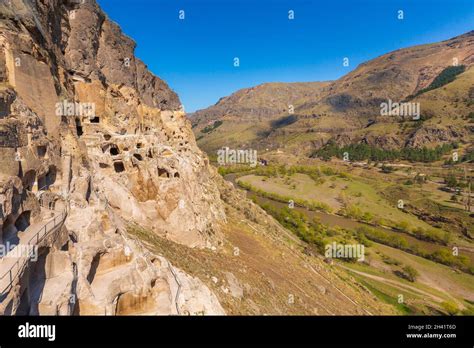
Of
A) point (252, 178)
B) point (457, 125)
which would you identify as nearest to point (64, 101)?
point (252, 178)

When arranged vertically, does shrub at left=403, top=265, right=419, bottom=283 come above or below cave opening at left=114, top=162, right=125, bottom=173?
below

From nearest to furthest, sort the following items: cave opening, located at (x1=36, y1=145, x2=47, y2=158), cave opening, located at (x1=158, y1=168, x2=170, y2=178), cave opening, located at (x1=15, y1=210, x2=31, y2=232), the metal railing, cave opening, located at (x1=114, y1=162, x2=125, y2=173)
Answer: the metal railing, cave opening, located at (x1=15, y1=210, x2=31, y2=232), cave opening, located at (x1=36, y1=145, x2=47, y2=158), cave opening, located at (x1=114, y1=162, x2=125, y2=173), cave opening, located at (x1=158, y1=168, x2=170, y2=178)

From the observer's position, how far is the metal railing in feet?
23.3

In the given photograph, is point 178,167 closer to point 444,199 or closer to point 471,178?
point 444,199

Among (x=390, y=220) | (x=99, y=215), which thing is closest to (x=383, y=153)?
(x=390, y=220)

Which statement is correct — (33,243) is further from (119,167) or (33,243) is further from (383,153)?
(383,153)

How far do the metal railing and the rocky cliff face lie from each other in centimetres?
5

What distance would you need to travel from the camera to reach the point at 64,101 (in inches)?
795

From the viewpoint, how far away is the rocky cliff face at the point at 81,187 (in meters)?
9.31

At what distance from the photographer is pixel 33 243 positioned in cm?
882

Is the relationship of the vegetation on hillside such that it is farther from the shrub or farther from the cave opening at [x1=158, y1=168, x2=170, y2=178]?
the cave opening at [x1=158, y1=168, x2=170, y2=178]

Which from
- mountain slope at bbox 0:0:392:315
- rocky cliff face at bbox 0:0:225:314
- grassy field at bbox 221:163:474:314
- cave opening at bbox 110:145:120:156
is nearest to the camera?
rocky cliff face at bbox 0:0:225:314

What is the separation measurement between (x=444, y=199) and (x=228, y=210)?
80.3 m

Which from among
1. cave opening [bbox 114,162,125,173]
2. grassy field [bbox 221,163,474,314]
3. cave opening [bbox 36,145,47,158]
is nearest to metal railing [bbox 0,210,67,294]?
cave opening [bbox 36,145,47,158]
